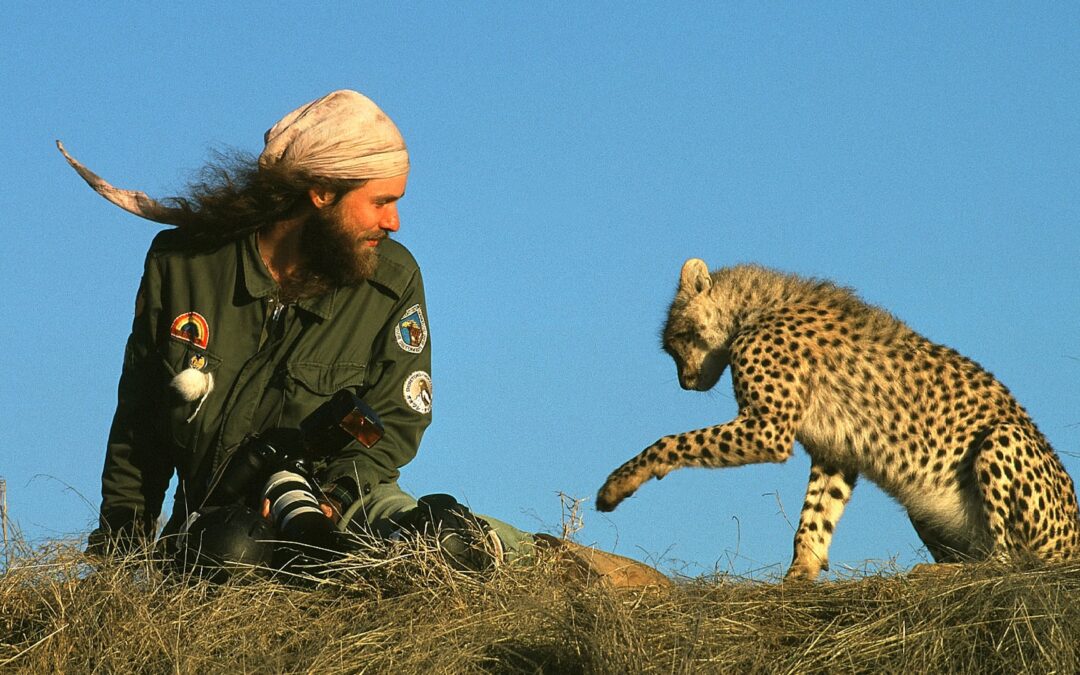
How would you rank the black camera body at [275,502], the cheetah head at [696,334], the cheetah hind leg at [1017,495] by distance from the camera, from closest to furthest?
the black camera body at [275,502]
the cheetah hind leg at [1017,495]
the cheetah head at [696,334]

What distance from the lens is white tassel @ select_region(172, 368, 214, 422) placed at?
12.2 feet

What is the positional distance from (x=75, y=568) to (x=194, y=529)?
286 millimetres

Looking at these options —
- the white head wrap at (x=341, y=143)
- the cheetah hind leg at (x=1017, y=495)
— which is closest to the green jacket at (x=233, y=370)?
the white head wrap at (x=341, y=143)

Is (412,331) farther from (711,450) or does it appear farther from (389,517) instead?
(711,450)

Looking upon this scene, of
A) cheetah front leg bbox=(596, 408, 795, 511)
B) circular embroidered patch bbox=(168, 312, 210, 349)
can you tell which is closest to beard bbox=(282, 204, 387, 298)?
circular embroidered patch bbox=(168, 312, 210, 349)

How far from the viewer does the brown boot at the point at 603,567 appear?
10.9 ft

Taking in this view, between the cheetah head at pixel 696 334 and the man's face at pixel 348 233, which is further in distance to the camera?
the cheetah head at pixel 696 334

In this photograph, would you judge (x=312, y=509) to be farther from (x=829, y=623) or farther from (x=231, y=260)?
(x=829, y=623)

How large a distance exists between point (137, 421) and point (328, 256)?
29.7 inches

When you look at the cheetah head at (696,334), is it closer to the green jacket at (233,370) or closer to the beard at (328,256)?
the green jacket at (233,370)

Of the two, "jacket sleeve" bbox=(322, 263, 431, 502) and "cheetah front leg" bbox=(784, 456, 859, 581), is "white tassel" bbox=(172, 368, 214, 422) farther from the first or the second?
"cheetah front leg" bbox=(784, 456, 859, 581)

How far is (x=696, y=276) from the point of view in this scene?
5727mm

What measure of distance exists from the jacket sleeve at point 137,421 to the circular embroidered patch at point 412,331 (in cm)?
71

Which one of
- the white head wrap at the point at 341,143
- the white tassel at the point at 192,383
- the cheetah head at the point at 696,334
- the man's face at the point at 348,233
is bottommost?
the white tassel at the point at 192,383
